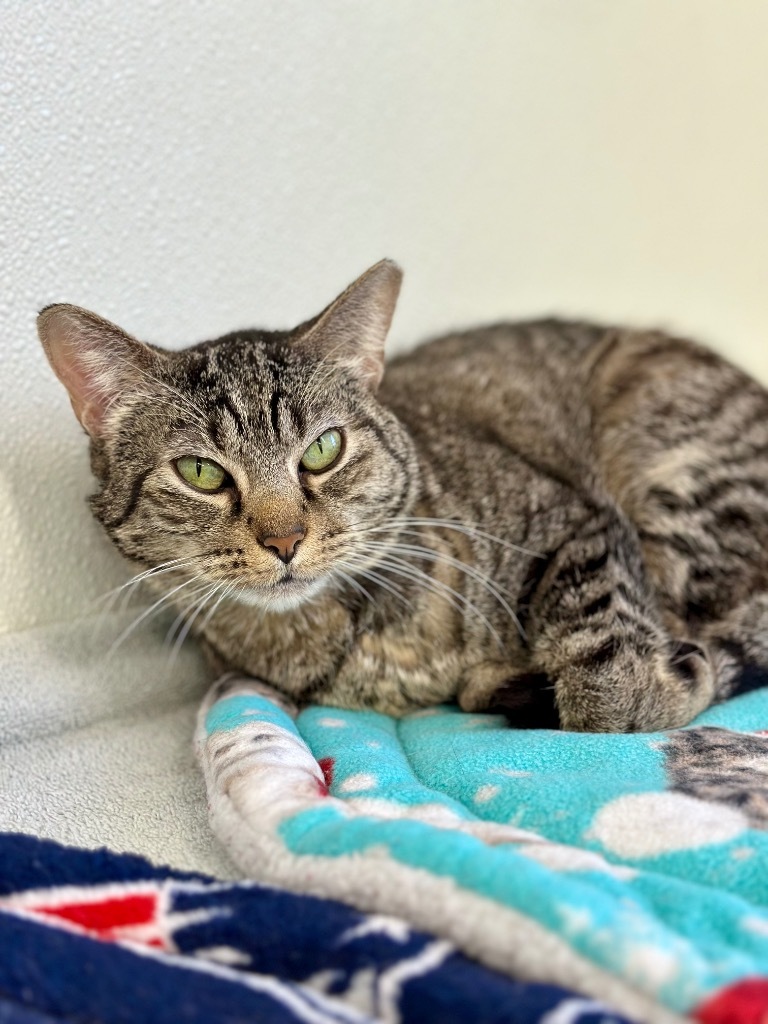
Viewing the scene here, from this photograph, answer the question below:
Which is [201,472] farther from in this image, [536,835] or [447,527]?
[536,835]

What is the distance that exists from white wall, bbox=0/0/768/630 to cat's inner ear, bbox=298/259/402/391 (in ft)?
1.55

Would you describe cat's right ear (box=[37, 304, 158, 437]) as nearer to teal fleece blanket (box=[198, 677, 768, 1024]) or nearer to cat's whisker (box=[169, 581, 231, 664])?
cat's whisker (box=[169, 581, 231, 664])

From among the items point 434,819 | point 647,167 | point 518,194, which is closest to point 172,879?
point 434,819

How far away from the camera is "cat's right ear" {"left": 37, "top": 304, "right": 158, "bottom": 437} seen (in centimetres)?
125

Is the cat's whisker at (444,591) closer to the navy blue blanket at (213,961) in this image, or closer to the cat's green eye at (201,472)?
the cat's green eye at (201,472)

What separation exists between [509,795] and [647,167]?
7.27 ft

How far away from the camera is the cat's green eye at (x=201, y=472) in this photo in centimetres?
130

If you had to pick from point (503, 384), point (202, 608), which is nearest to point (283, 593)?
point (202, 608)

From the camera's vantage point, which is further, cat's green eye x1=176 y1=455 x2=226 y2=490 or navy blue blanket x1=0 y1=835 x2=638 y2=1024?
cat's green eye x1=176 y1=455 x2=226 y2=490

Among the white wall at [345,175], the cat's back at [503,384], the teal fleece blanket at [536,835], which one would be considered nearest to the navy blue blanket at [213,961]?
the teal fleece blanket at [536,835]

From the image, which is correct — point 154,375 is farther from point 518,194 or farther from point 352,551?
point 518,194

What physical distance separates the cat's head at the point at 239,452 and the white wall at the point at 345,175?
280 millimetres

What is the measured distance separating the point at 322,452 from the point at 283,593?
23cm

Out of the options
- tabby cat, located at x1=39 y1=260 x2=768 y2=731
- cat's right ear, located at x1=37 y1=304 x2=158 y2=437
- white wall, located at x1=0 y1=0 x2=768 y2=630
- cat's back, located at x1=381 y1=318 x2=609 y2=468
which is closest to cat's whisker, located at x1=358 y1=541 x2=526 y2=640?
tabby cat, located at x1=39 y1=260 x2=768 y2=731
